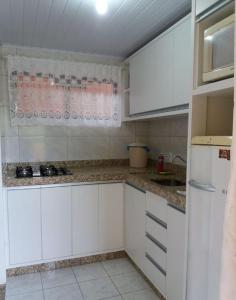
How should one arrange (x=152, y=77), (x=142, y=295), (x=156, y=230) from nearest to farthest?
(x=156, y=230), (x=142, y=295), (x=152, y=77)

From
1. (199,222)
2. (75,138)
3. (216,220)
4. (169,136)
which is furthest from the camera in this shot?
(75,138)

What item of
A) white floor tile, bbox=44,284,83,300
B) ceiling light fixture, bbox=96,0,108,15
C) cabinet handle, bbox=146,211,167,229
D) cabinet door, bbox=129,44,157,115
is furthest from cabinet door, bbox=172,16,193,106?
white floor tile, bbox=44,284,83,300

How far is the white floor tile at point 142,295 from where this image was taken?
6.29 feet

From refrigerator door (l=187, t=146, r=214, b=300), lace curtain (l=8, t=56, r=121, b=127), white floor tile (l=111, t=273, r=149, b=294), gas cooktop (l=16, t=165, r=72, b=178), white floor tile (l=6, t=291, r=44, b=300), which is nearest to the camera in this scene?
refrigerator door (l=187, t=146, r=214, b=300)

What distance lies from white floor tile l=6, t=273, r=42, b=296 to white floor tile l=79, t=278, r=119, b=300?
375 millimetres

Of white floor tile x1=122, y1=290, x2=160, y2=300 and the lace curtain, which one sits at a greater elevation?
the lace curtain

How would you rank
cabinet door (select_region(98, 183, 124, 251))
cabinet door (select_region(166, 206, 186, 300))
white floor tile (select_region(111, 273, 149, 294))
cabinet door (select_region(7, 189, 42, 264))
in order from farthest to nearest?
1. cabinet door (select_region(98, 183, 124, 251))
2. cabinet door (select_region(7, 189, 42, 264))
3. white floor tile (select_region(111, 273, 149, 294))
4. cabinet door (select_region(166, 206, 186, 300))

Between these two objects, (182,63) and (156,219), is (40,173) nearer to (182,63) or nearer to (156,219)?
(156,219)

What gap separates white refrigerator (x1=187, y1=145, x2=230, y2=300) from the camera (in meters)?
1.12

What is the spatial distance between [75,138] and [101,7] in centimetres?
144

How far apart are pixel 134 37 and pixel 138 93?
1.68ft

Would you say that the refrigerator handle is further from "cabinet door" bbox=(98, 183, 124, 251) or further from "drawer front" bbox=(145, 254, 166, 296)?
"cabinet door" bbox=(98, 183, 124, 251)

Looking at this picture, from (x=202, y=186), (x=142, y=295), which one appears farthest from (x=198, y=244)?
(x=142, y=295)

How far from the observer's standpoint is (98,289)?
A: 203 cm
